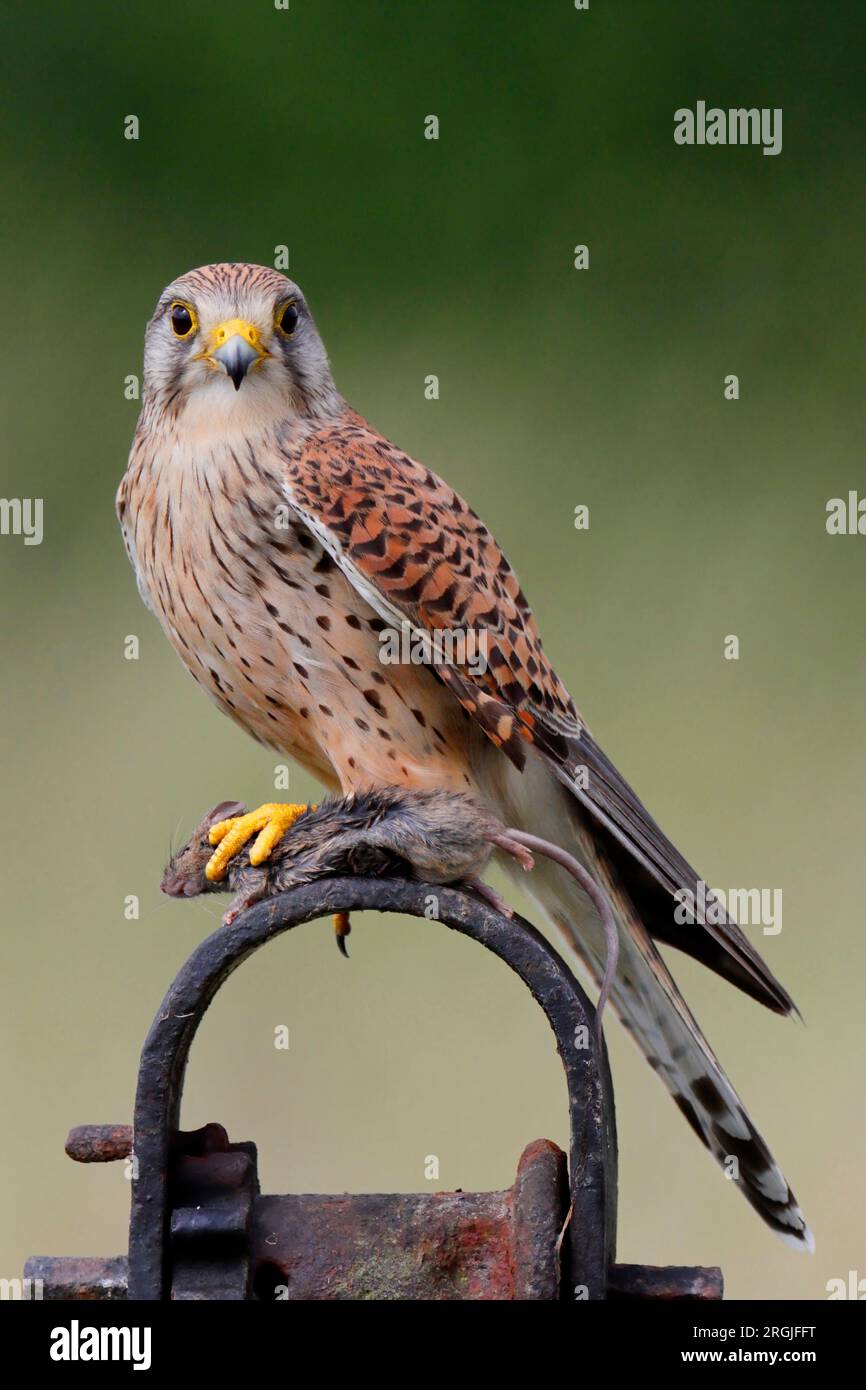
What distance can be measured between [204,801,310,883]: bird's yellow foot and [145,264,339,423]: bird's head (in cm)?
44

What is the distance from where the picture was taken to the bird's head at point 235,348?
1509 millimetres

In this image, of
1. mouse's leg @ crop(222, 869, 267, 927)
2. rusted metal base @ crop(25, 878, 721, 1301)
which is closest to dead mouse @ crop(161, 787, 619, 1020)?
mouse's leg @ crop(222, 869, 267, 927)

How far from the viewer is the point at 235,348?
1.48 m

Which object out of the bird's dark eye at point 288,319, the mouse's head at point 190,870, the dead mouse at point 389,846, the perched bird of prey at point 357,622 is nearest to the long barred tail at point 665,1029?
the perched bird of prey at point 357,622

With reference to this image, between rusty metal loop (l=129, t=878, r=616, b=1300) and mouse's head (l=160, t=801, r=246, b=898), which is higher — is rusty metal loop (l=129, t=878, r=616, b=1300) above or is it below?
below

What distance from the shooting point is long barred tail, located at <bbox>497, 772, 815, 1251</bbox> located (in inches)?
53.5

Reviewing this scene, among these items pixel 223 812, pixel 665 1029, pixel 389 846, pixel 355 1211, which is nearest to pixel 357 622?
pixel 223 812

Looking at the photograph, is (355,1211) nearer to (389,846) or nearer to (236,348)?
(389,846)

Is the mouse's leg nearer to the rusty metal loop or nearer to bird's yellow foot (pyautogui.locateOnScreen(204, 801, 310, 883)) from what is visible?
bird's yellow foot (pyautogui.locateOnScreen(204, 801, 310, 883))

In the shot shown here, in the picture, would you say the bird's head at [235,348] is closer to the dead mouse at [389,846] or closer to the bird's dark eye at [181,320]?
the bird's dark eye at [181,320]

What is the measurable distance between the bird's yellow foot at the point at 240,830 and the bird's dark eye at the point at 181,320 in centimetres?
55

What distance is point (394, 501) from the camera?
1511 mm

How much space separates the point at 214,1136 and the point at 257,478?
2.20 feet
